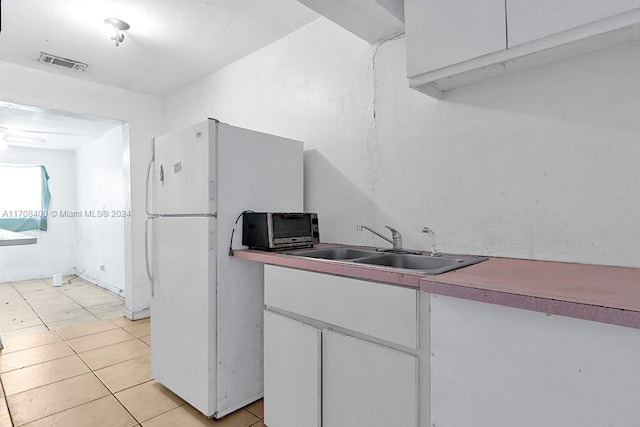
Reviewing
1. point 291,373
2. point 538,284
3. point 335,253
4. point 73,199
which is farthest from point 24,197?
point 538,284

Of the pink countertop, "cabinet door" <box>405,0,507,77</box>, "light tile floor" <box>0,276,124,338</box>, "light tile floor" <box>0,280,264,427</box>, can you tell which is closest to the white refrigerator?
"light tile floor" <box>0,280,264,427</box>

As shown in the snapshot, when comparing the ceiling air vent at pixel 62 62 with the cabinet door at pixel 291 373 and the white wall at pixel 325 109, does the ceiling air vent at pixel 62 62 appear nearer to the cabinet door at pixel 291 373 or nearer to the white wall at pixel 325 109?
the white wall at pixel 325 109

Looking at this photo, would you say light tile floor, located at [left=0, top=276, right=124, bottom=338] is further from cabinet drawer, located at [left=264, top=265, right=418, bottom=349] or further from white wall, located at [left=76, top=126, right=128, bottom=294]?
cabinet drawer, located at [left=264, top=265, right=418, bottom=349]

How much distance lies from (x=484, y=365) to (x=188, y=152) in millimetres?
1859

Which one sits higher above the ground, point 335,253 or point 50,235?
point 335,253

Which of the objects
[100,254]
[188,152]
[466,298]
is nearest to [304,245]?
[188,152]

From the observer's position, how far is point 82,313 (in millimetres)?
4102

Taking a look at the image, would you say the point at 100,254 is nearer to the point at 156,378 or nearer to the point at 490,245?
the point at 156,378

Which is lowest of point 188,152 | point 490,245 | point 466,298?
point 466,298

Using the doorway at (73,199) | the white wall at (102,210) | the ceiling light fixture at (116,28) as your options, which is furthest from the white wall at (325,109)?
the white wall at (102,210)

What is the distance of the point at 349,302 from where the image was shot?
56.0 inches

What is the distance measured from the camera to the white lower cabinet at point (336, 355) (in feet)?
4.18

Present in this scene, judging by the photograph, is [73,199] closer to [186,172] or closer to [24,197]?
[24,197]

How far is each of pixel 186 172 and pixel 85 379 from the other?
5.57 ft
